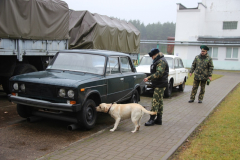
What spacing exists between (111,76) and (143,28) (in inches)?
3839

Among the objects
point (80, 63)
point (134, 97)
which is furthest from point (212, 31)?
point (80, 63)

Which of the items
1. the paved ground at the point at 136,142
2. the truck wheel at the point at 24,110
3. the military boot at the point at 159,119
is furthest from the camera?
the military boot at the point at 159,119

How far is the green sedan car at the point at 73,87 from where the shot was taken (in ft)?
17.6

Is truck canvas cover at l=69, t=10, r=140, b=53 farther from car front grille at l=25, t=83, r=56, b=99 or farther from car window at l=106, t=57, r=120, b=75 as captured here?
car front grille at l=25, t=83, r=56, b=99

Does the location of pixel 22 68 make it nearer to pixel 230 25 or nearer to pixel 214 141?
pixel 214 141

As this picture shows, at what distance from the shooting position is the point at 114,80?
22.1ft

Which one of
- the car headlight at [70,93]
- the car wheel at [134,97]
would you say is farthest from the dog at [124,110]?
the car wheel at [134,97]

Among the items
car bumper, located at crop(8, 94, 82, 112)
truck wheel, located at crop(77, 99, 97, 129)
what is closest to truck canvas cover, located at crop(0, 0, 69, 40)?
car bumper, located at crop(8, 94, 82, 112)

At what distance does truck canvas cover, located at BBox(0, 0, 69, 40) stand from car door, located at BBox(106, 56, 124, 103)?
345cm

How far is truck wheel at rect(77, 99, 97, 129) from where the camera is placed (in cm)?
554

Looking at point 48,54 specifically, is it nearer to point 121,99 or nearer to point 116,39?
point 121,99

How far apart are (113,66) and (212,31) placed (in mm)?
33106

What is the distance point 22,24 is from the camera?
8.49 m

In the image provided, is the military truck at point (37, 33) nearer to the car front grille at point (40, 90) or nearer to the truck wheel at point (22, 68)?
the truck wheel at point (22, 68)
